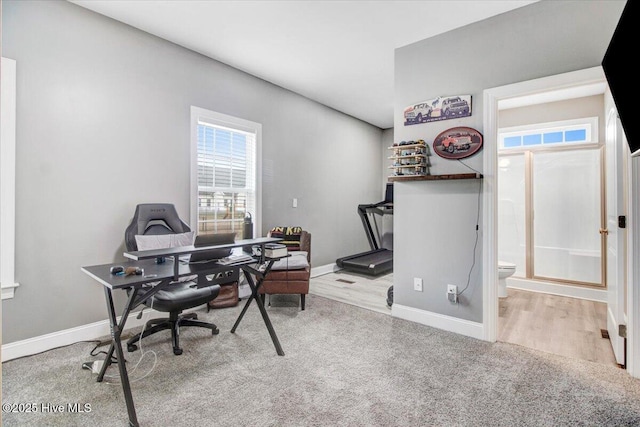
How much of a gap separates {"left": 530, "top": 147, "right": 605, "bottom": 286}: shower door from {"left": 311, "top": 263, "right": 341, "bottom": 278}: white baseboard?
2.85m

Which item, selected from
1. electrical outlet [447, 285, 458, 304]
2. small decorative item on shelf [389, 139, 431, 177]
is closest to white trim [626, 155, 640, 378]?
electrical outlet [447, 285, 458, 304]

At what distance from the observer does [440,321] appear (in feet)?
10.00

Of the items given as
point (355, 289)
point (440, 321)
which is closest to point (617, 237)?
point (440, 321)

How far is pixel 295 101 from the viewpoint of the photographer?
470 centimetres

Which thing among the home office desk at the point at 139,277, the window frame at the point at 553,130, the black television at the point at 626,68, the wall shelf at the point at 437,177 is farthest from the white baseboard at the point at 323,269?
the black television at the point at 626,68

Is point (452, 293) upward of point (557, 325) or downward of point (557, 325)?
upward

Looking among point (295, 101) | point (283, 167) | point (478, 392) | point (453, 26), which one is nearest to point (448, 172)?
point (453, 26)

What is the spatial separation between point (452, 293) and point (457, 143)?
1.37m

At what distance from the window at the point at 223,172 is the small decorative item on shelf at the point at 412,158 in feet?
6.04

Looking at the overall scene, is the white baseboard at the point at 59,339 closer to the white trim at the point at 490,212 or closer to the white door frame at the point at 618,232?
the white trim at the point at 490,212

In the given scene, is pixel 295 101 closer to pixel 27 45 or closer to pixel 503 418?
pixel 27 45

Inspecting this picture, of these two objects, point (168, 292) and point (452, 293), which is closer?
point (168, 292)

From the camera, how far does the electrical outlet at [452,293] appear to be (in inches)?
117

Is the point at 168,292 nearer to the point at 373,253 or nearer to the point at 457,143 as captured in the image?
the point at 457,143
